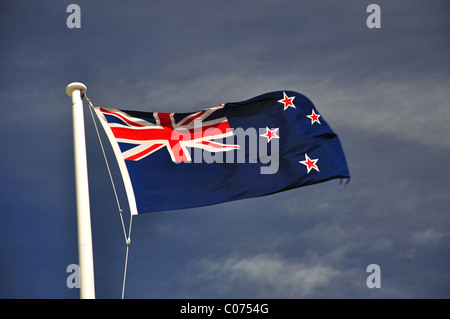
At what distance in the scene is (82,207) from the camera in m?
16.1

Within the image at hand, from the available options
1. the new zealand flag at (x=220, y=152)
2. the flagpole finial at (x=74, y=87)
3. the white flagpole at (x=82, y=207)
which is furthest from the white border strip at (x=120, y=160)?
the white flagpole at (x=82, y=207)

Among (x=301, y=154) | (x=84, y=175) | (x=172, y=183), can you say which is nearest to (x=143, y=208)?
(x=172, y=183)

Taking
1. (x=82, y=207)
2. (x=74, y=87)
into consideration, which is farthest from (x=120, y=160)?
(x=82, y=207)

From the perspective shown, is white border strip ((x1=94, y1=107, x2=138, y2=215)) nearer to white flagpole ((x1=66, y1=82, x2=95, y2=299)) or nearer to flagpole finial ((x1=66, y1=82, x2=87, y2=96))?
flagpole finial ((x1=66, y1=82, x2=87, y2=96))

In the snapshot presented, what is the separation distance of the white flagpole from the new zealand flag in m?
2.57

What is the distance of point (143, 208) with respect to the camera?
63.7 feet

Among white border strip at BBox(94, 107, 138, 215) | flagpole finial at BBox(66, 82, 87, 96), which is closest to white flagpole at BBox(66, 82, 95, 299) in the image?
flagpole finial at BBox(66, 82, 87, 96)

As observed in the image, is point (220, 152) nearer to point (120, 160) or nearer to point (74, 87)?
point (120, 160)

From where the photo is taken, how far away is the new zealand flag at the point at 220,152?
20359mm

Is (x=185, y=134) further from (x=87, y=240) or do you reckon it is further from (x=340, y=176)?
(x=87, y=240)

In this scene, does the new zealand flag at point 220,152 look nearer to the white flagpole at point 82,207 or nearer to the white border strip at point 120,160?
the white border strip at point 120,160

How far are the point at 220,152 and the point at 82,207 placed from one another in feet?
22.3
